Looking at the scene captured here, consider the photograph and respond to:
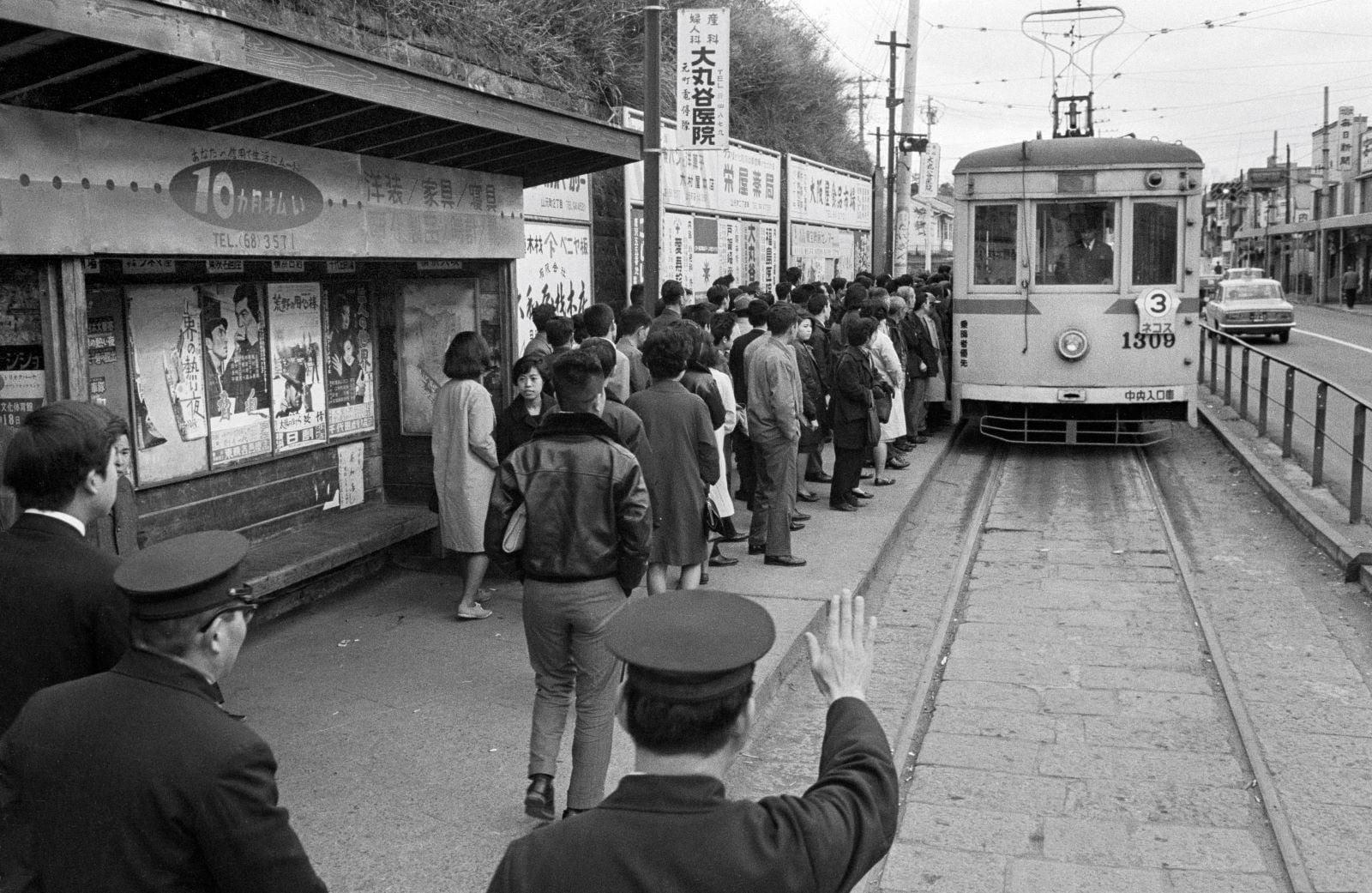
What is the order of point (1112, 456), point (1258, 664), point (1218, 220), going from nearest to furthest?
point (1258, 664) → point (1112, 456) → point (1218, 220)

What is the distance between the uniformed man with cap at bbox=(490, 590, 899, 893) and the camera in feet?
6.43

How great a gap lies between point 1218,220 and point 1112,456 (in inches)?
3837

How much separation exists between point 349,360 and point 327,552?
60.2 inches

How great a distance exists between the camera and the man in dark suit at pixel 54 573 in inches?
115

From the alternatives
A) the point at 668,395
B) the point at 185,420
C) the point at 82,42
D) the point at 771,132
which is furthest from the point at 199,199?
the point at 771,132

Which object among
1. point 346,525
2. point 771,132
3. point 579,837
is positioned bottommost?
point 346,525

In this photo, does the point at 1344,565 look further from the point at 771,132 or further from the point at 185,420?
the point at 771,132

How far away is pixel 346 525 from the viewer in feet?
27.0

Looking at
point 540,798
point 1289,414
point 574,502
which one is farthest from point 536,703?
point 1289,414

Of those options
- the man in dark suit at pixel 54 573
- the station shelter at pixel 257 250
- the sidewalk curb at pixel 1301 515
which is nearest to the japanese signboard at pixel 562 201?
the station shelter at pixel 257 250

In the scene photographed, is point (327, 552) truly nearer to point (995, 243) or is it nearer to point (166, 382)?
point (166, 382)

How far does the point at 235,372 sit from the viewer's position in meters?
7.48

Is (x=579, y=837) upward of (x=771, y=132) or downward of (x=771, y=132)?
downward

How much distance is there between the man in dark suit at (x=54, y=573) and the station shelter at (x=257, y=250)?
171 centimetres
